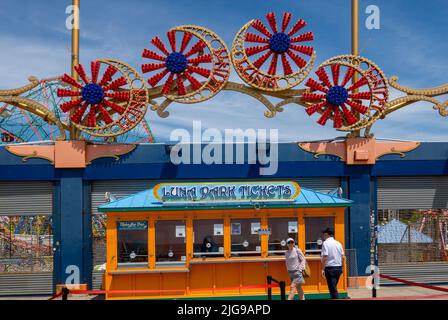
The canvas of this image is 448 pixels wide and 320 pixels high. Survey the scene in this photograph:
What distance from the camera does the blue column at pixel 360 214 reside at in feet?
58.8

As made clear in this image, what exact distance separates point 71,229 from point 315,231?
8.95 m

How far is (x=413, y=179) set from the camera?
18.7 m

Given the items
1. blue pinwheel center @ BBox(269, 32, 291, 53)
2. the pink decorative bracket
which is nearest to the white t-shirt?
blue pinwheel center @ BBox(269, 32, 291, 53)

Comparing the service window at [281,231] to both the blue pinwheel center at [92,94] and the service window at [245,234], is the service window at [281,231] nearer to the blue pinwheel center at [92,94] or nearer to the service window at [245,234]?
the service window at [245,234]

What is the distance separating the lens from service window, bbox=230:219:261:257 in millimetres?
14727

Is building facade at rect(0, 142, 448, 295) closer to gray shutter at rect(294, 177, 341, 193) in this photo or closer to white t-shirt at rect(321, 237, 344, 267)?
gray shutter at rect(294, 177, 341, 193)

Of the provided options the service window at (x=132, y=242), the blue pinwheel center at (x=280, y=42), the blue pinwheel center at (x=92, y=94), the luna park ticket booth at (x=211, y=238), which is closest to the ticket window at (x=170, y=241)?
the luna park ticket booth at (x=211, y=238)

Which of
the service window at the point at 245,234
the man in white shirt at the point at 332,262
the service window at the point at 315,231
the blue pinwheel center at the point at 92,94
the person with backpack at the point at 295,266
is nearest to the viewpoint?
the man in white shirt at the point at 332,262

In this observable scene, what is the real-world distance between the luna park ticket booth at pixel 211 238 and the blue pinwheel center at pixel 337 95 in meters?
4.73

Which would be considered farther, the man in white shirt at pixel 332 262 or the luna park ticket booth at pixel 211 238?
the luna park ticket booth at pixel 211 238

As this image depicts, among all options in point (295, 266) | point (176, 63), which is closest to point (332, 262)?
point (295, 266)

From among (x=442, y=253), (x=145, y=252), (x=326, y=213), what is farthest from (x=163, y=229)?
(x=442, y=253)

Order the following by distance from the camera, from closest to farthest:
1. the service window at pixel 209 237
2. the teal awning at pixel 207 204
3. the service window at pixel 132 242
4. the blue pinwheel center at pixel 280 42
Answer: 1. the teal awning at pixel 207 204
2. the service window at pixel 132 242
3. the service window at pixel 209 237
4. the blue pinwheel center at pixel 280 42
